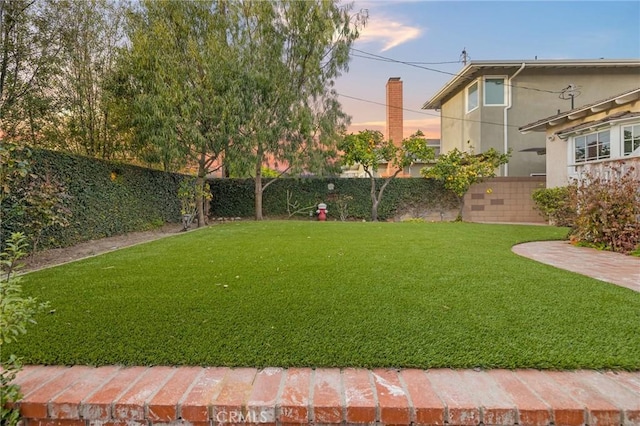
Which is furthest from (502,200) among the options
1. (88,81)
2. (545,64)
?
(88,81)

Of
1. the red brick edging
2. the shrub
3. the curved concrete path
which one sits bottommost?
the red brick edging

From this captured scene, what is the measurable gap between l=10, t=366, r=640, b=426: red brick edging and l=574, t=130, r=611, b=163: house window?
31.2 ft

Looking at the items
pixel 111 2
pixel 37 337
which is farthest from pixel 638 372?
pixel 111 2

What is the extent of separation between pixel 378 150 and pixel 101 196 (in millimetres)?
9093

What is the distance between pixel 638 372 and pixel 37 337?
359 cm

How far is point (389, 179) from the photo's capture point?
1327 centimetres

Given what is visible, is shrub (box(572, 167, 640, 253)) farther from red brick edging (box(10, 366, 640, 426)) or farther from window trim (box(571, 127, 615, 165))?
red brick edging (box(10, 366, 640, 426))

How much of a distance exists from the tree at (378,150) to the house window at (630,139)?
18.4 ft

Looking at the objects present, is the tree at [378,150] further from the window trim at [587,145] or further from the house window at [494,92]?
the window trim at [587,145]

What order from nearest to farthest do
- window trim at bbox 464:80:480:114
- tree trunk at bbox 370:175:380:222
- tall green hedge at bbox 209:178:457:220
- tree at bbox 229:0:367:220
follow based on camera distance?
tree at bbox 229:0:367:220 < tree trunk at bbox 370:175:380:222 < tall green hedge at bbox 209:178:457:220 < window trim at bbox 464:80:480:114

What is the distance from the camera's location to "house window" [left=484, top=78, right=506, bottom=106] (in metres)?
14.3

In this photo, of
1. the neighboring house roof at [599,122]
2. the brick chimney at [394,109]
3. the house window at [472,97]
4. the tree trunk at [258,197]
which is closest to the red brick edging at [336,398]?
the neighboring house roof at [599,122]

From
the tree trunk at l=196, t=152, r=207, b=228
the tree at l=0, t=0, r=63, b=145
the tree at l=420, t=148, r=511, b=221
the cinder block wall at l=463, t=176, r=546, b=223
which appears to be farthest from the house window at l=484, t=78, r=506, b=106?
the tree at l=0, t=0, r=63, b=145

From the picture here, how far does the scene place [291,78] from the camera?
11.3 metres
